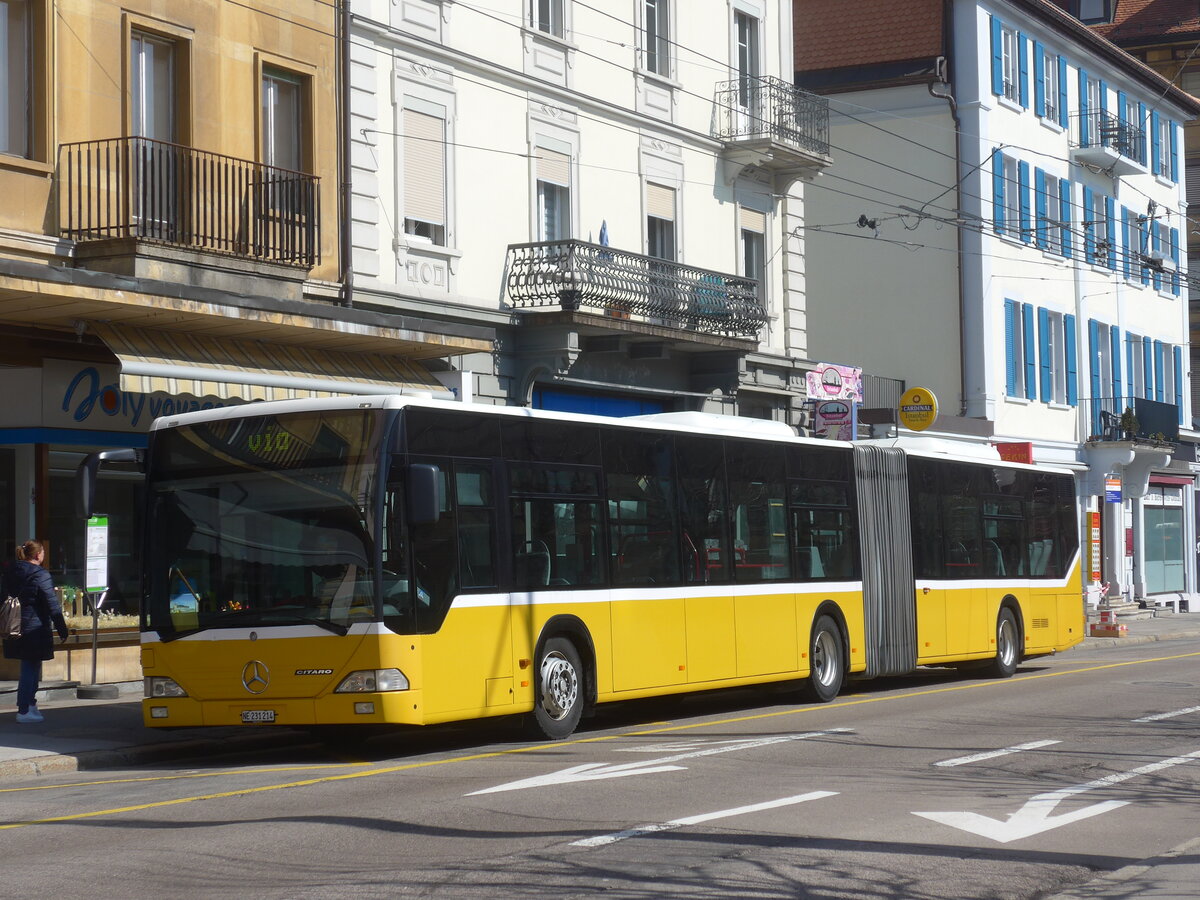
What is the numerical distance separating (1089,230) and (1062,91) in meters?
3.90

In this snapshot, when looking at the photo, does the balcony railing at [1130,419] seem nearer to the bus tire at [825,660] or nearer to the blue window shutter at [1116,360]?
the blue window shutter at [1116,360]

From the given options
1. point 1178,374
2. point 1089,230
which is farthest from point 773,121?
point 1178,374

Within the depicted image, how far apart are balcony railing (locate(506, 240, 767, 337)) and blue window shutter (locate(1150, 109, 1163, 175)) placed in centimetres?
2857

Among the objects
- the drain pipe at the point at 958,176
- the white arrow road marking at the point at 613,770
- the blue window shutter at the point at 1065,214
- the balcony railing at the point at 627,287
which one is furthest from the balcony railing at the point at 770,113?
the white arrow road marking at the point at 613,770

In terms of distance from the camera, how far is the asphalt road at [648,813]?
8.03m

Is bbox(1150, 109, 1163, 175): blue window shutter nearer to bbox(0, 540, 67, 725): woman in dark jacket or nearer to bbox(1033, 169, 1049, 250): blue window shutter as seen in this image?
bbox(1033, 169, 1049, 250): blue window shutter

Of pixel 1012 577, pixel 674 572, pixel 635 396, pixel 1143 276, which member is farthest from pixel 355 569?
pixel 1143 276

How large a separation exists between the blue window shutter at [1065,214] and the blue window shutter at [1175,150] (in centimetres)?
1059

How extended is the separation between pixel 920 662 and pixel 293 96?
10.6m

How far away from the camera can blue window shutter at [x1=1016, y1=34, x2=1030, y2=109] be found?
43.9m

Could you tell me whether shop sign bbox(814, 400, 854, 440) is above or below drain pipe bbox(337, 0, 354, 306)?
below

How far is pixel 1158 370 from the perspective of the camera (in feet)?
174

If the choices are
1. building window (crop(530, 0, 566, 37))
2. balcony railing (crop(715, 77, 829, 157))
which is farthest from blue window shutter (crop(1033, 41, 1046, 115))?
building window (crop(530, 0, 566, 37))

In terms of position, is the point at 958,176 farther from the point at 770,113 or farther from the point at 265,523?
the point at 265,523
